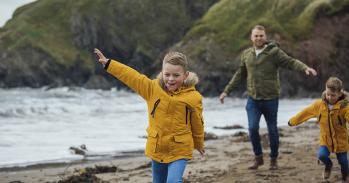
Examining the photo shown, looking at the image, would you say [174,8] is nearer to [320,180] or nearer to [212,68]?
[212,68]

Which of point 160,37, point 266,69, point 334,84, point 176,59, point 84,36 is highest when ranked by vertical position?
point 84,36

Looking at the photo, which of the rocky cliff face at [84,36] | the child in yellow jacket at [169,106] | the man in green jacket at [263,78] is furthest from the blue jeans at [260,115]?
the rocky cliff face at [84,36]

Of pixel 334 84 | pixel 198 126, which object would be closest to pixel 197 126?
pixel 198 126

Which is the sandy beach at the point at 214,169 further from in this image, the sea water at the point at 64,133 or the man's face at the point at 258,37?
the man's face at the point at 258,37

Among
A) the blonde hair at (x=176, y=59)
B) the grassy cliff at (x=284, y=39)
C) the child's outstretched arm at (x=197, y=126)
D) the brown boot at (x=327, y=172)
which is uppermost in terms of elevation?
the grassy cliff at (x=284, y=39)

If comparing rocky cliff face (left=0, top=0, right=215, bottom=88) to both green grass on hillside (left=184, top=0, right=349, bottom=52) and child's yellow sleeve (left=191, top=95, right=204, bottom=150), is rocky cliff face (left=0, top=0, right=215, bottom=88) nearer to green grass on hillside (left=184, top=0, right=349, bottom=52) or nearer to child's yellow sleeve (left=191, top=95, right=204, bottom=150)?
green grass on hillside (left=184, top=0, right=349, bottom=52)

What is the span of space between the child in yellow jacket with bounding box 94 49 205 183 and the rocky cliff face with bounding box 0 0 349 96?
27962 millimetres

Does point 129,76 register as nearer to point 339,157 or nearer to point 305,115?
point 305,115

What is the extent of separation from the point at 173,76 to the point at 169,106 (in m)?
0.28

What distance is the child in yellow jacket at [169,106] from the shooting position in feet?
15.9

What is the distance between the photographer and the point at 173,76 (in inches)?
191

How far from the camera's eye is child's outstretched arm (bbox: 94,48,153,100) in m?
4.89

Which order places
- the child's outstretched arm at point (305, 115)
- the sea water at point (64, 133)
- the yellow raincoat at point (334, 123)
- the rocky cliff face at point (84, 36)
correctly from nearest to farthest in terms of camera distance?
the yellow raincoat at point (334, 123)
the child's outstretched arm at point (305, 115)
the sea water at point (64, 133)
the rocky cliff face at point (84, 36)

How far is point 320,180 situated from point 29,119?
14069 mm
